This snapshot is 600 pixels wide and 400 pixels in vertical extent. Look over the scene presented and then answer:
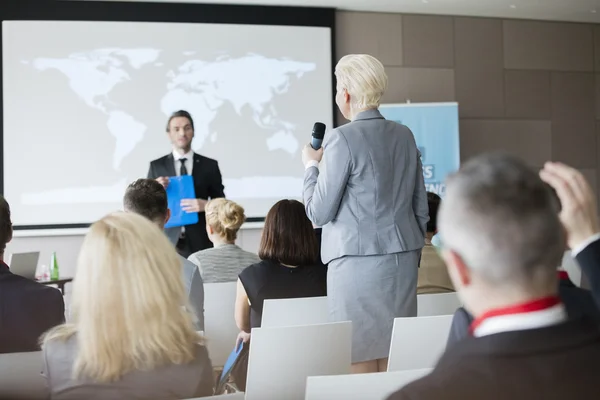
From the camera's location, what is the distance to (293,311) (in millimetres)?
2914

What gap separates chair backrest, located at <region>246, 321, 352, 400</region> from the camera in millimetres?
2113

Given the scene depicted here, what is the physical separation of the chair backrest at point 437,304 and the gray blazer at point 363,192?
265mm

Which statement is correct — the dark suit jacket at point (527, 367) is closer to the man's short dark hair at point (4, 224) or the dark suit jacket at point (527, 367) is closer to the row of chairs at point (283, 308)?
the row of chairs at point (283, 308)

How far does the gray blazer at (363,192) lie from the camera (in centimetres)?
284

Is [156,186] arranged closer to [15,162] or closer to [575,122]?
[15,162]

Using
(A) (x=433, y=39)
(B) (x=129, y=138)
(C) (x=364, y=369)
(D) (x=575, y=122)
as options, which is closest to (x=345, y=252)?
(C) (x=364, y=369)

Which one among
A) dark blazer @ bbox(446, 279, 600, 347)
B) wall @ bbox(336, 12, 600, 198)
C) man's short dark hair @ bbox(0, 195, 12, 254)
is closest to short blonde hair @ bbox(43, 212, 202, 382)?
dark blazer @ bbox(446, 279, 600, 347)

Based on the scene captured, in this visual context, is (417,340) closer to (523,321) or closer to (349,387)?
(349,387)

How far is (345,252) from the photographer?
2.83 meters

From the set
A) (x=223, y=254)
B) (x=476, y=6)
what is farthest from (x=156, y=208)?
(x=476, y=6)

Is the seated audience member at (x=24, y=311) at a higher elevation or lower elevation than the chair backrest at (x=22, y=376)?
higher

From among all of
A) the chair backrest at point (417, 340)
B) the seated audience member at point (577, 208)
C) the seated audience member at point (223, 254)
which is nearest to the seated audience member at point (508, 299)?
the seated audience member at point (577, 208)

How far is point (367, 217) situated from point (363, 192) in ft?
0.33

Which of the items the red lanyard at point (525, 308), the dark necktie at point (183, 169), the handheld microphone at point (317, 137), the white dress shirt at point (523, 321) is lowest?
the white dress shirt at point (523, 321)
